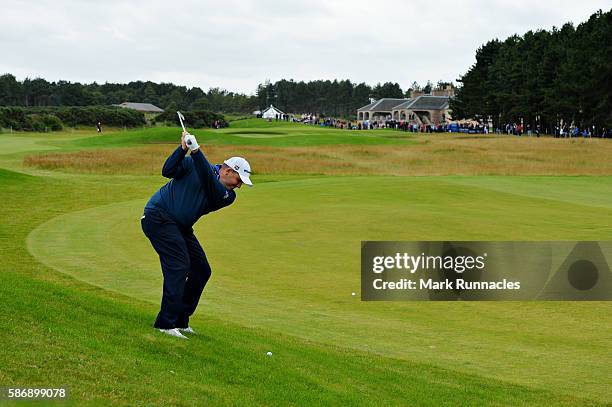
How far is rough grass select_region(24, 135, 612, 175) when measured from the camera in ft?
165

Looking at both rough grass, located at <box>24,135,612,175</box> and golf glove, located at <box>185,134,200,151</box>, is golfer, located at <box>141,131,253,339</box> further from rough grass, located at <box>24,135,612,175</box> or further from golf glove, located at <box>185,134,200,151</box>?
rough grass, located at <box>24,135,612,175</box>

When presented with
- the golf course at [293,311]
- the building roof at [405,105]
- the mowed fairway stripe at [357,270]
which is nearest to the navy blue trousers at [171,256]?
the golf course at [293,311]

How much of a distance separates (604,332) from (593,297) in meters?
2.80

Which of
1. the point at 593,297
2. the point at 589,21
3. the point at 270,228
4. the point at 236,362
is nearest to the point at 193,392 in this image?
the point at 236,362

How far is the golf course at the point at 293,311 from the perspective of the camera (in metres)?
8.05

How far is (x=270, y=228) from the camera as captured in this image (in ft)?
80.3

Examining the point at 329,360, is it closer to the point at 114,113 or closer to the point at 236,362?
the point at 236,362

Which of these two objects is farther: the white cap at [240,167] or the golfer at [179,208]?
the white cap at [240,167]

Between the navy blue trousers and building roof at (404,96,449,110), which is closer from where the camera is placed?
the navy blue trousers

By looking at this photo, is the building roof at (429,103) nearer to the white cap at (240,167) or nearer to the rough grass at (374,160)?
the rough grass at (374,160)

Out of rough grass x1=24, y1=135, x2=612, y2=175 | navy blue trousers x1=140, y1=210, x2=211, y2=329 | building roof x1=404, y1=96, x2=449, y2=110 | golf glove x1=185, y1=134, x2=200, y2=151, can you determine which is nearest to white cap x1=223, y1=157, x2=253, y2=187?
golf glove x1=185, y1=134, x2=200, y2=151

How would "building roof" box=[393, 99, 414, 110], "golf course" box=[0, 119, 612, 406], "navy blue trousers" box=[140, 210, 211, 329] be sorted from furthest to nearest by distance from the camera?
"building roof" box=[393, 99, 414, 110], "navy blue trousers" box=[140, 210, 211, 329], "golf course" box=[0, 119, 612, 406]

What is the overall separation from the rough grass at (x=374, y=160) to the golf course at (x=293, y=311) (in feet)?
38.0

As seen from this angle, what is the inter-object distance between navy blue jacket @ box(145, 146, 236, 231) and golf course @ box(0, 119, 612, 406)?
4.74 feet
